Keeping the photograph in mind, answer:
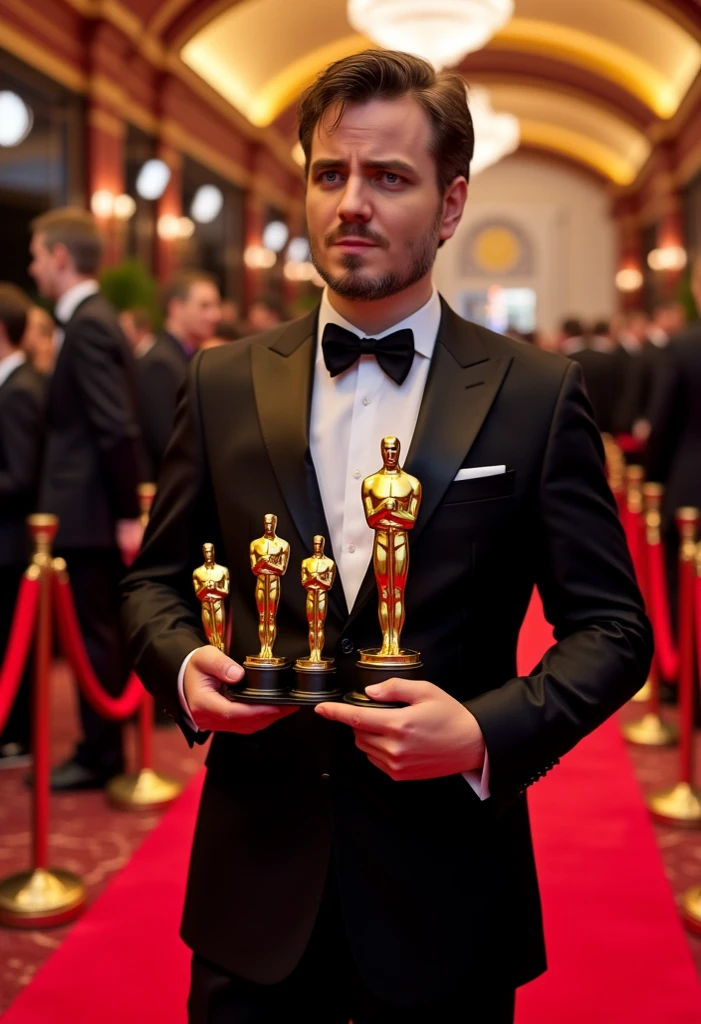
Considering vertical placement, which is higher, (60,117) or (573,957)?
(60,117)

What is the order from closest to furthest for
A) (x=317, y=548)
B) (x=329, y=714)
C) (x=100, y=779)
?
(x=329, y=714), (x=317, y=548), (x=100, y=779)

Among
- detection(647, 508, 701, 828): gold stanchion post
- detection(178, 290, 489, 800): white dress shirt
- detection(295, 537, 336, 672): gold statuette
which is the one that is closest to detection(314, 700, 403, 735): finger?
detection(295, 537, 336, 672): gold statuette

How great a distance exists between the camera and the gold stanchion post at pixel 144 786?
4.77 m

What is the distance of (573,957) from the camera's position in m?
3.39

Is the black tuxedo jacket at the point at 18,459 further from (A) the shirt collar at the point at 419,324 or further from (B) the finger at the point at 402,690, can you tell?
(B) the finger at the point at 402,690

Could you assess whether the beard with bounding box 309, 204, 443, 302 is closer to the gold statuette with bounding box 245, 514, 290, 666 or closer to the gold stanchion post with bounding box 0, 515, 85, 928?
the gold statuette with bounding box 245, 514, 290, 666

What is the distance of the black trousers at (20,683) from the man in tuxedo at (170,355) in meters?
1.08

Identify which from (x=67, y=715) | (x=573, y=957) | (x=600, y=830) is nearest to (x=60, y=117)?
(x=67, y=715)

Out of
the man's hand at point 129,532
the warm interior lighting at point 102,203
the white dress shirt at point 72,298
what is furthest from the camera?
the warm interior lighting at point 102,203

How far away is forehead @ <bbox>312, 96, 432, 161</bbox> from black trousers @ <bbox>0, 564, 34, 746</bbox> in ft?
12.3

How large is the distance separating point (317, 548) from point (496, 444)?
0.38 m

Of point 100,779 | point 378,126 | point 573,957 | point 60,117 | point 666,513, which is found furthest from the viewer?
point 60,117

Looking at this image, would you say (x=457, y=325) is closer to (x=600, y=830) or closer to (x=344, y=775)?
(x=344, y=775)

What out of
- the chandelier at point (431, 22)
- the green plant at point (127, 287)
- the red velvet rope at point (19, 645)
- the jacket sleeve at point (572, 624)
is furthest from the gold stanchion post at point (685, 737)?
the chandelier at point (431, 22)
